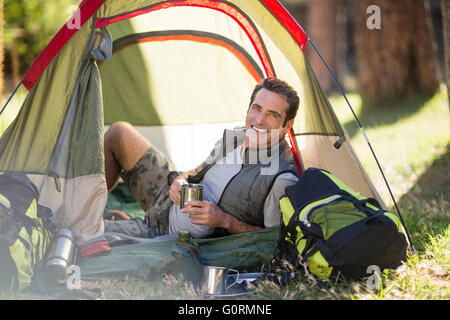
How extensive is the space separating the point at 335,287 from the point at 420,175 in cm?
250

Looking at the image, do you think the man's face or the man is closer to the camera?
the man

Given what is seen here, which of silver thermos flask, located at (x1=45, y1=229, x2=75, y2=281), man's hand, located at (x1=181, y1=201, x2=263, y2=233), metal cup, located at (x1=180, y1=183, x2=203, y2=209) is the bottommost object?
silver thermos flask, located at (x1=45, y1=229, x2=75, y2=281)

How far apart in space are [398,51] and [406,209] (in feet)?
12.3

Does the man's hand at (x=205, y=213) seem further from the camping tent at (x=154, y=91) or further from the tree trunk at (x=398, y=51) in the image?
the tree trunk at (x=398, y=51)

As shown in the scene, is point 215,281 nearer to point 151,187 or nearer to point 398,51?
point 151,187

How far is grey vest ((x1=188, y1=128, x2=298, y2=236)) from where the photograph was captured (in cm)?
272

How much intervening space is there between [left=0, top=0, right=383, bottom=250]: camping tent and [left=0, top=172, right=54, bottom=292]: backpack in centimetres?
8

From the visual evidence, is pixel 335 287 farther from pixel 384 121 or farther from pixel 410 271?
pixel 384 121

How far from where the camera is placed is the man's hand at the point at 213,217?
8.70 ft

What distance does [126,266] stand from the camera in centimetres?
253

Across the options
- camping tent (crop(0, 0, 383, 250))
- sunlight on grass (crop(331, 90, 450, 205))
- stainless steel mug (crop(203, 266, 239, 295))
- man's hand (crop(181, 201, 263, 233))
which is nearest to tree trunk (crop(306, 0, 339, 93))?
sunlight on grass (crop(331, 90, 450, 205))

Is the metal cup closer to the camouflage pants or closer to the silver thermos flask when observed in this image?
the camouflage pants

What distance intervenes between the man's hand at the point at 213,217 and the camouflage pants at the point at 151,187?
1.35 feet

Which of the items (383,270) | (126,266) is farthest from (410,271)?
(126,266)
